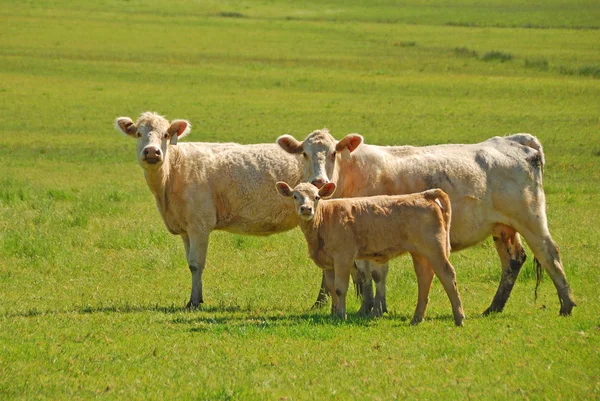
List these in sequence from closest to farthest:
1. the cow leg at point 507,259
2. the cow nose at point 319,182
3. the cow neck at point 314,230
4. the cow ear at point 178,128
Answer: the cow neck at point 314,230, the cow nose at point 319,182, the cow leg at point 507,259, the cow ear at point 178,128

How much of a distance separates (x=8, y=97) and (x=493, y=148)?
105ft

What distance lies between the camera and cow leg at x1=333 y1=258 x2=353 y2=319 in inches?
431

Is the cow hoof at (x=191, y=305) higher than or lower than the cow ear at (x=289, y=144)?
lower

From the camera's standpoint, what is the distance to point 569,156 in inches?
1083

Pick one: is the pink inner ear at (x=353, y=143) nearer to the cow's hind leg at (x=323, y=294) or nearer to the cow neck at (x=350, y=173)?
the cow neck at (x=350, y=173)

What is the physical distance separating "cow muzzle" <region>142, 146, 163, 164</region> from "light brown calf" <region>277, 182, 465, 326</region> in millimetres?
2214

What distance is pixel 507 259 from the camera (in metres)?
12.7

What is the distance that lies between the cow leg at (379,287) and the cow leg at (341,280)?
0.85m

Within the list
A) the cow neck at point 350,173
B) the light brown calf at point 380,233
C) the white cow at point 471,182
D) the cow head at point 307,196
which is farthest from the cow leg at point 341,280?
the cow neck at point 350,173

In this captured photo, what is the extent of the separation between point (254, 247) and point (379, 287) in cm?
530

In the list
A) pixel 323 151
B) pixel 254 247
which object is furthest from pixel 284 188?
pixel 254 247

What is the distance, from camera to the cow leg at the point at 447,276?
1080cm

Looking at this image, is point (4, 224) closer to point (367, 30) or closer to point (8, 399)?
point (8, 399)

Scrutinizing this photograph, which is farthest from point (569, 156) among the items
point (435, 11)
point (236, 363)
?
point (435, 11)
